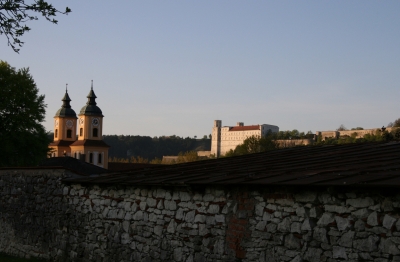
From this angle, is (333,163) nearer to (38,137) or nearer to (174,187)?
(174,187)

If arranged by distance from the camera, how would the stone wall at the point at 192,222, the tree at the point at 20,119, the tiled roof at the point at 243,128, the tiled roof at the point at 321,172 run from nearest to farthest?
the stone wall at the point at 192,222 < the tiled roof at the point at 321,172 < the tree at the point at 20,119 < the tiled roof at the point at 243,128

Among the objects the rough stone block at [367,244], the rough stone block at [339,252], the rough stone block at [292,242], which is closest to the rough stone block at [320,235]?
the rough stone block at [339,252]

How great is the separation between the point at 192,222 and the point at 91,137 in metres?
67.7

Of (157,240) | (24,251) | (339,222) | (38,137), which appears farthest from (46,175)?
(38,137)

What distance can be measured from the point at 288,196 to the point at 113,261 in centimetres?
453

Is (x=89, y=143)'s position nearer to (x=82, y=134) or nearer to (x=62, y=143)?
(x=82, y=134)

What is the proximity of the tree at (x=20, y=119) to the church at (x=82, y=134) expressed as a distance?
3833 cm

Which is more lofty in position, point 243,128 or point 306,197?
point 243,128

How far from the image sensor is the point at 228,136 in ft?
551

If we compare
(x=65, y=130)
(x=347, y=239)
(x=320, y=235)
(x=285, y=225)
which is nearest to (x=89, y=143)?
(x=65, y=130)

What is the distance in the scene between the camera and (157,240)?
30.9ft

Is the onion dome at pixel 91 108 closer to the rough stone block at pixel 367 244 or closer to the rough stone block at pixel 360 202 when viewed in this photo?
the rough stone block at pixel 360 202

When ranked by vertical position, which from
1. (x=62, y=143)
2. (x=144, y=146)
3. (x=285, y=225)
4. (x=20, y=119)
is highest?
(x=144, y=146)

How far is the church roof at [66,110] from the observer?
78.6 meters
